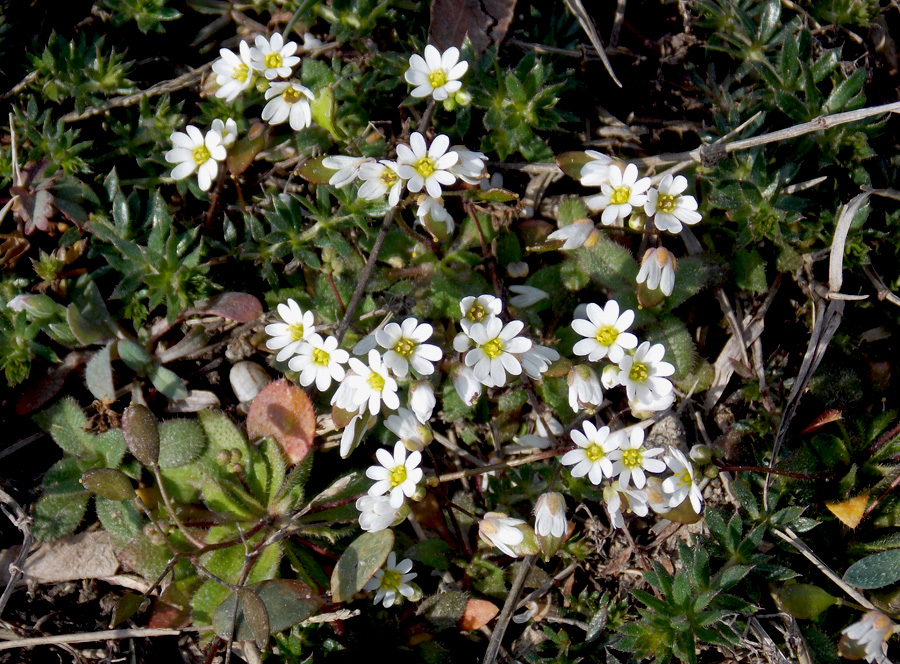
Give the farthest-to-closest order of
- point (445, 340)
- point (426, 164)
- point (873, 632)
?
point (445, 340) → point (426, 164) → point (873, 632)

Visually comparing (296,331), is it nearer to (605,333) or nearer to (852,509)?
(605,333)

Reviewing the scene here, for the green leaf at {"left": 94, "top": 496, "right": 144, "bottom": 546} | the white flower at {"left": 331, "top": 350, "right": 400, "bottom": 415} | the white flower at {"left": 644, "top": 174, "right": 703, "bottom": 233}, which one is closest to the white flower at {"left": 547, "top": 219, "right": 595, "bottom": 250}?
the white flower at {"left": 644, "top": 174, "right": 703, "bottom": 233}

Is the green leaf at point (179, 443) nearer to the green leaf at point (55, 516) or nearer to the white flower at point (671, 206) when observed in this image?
the green leaf at point (55, 516)

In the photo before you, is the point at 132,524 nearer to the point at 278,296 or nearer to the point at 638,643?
the point at 278,296

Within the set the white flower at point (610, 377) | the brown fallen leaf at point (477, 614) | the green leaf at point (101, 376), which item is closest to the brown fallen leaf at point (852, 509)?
the white flower at point (610, 377)

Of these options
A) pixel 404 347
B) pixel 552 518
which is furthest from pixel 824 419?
pixel 404 347
